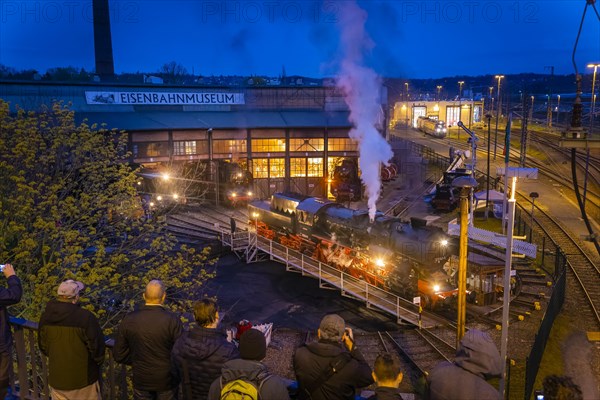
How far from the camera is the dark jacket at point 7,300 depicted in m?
5.22

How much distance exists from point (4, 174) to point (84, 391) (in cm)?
757

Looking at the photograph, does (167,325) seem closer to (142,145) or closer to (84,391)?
(84,391)

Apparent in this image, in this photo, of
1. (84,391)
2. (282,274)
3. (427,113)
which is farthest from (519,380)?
(427,113)

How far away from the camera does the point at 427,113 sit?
86938 mm

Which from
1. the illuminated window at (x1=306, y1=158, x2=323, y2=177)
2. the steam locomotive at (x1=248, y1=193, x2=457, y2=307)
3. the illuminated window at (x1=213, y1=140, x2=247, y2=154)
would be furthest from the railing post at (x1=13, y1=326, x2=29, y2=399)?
the illuminated window at (x1=306, y1=158, x2=323, y2=177)

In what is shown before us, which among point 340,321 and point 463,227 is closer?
point 340,321

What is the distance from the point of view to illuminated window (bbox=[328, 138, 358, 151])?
132ft

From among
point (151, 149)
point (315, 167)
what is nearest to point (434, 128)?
point (315, 167)

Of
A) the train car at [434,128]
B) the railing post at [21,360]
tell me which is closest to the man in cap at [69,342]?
the railing post at [21,360]

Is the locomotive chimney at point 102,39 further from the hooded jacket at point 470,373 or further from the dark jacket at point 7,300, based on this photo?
the hooded jacket at point 470,373

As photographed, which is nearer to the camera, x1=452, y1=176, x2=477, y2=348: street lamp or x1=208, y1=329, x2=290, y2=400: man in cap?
x1=208, y1=329, x2=290, y2=400: man in cap

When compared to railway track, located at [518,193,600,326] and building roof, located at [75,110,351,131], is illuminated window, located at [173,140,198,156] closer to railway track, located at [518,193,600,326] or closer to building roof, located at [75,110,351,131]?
building roof, located at [75,110,351,131]

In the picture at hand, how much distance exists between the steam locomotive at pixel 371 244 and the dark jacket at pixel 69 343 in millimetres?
14756

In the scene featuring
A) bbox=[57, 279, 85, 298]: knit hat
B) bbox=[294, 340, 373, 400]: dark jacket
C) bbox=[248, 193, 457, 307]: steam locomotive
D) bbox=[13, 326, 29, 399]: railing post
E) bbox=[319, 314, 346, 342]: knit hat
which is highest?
bbox=[57, 279, 85, 298]: knit hat
